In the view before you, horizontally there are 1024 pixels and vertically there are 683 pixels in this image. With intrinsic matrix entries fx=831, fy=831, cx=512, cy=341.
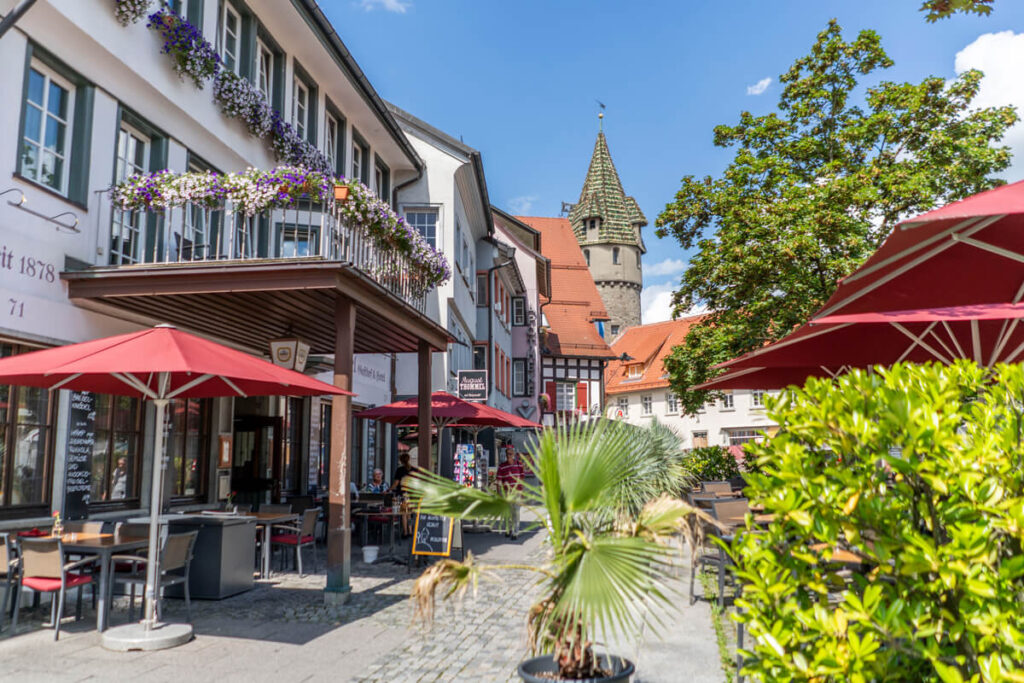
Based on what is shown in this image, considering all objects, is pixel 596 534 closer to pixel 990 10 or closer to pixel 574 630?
pixel 574 630

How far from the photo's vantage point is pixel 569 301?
2158 inches

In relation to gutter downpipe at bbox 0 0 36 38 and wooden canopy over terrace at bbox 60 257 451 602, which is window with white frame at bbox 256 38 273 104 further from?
gutter downpipe at bbox 0 0 36 38

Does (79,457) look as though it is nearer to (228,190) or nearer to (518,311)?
(228,190)

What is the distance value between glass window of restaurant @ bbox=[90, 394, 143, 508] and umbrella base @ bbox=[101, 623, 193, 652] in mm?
3284

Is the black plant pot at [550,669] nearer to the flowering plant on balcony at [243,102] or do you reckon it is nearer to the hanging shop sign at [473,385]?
the flowering plant on balcony at [243,102]

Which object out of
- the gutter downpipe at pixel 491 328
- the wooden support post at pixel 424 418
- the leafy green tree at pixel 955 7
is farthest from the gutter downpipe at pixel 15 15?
the gutter downpipe at pixel 491 328

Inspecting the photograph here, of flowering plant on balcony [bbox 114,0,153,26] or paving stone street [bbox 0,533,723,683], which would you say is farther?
flowering plant on balcony [bbox 114,0,153,26]

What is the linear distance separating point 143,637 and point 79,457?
3366mm

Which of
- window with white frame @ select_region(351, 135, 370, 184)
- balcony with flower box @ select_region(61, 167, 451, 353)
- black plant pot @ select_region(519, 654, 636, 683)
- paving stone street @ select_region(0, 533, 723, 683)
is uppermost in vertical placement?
window with white frame @ select_region(351, 135, 370, 184)

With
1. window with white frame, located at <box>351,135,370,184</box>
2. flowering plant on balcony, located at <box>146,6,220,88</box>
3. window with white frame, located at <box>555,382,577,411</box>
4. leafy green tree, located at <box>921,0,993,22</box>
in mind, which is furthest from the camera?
window with white frame, located at <box>555,382,577,411</box>

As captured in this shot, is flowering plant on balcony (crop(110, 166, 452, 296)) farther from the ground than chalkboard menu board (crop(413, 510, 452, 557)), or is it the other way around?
flowering plant on balcony (crop(110, 166, 452, 296))

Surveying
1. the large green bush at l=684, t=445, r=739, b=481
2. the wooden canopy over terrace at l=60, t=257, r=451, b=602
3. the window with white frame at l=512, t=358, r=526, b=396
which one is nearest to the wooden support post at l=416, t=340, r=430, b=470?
the wooden canopy over terrace at l=60, t=257, r=451, b=602

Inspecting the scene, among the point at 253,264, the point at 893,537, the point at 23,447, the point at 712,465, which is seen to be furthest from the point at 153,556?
the point at 712,465

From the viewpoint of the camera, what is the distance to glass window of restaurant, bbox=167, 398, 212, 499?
11.4 metres
